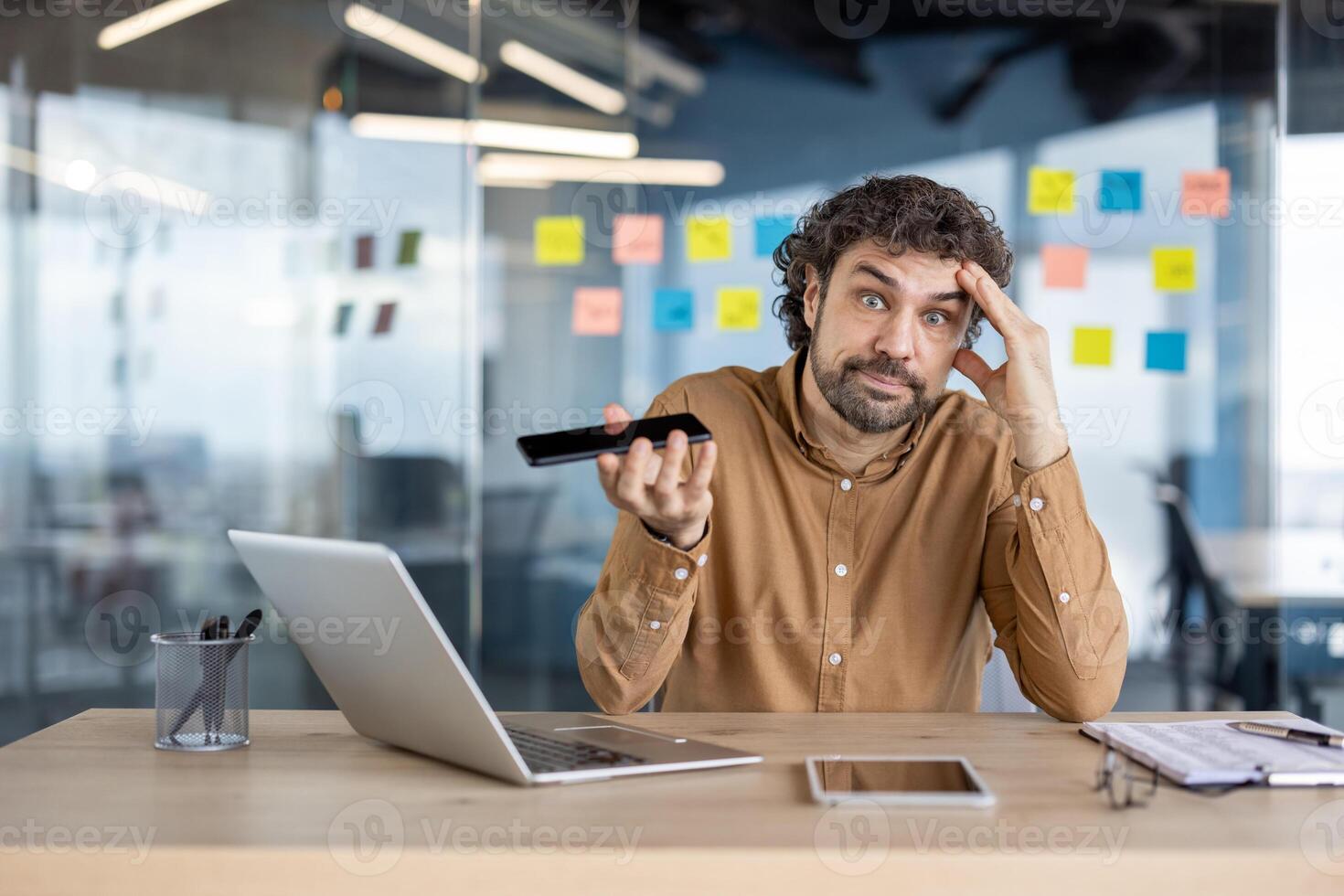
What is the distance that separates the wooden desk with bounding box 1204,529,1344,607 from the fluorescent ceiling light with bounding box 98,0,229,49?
3.09 metres

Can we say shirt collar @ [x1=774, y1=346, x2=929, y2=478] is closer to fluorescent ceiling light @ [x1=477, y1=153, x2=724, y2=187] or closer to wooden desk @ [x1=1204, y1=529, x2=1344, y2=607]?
fluorescent ceiling light @ [x1=477, y1=153, x2=724, y2=187]

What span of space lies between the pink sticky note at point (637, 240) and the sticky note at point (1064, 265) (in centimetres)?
104

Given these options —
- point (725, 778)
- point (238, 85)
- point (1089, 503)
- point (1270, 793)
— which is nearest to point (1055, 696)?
point (1270, 793)

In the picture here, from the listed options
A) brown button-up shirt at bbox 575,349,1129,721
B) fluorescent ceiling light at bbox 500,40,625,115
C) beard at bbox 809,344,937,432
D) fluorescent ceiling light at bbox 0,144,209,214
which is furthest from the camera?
fluorescent ceiling light at bbox 500,40,625,115

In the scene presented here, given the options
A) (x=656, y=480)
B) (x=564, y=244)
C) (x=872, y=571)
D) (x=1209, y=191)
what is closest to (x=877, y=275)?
(x=872, y=571)

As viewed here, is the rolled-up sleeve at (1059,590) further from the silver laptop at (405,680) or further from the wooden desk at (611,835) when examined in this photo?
the silver laptop at (405,680)

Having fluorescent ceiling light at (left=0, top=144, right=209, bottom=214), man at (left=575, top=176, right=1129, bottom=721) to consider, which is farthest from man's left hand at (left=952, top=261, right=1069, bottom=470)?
fluorescent ceiling light at (left=0, top=144, right=209, bottom=214)

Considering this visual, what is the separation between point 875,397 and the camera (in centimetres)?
170

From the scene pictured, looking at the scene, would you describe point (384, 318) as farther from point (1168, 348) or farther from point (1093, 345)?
point (1168, 348)

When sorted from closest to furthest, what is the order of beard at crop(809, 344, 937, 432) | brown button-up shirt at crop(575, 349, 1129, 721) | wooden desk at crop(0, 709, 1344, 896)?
wooden desk at crop(0, 709, 1344, 896), brown button-up shirt at crop(575, 349, 1129, 721), beard at crop(809, 344, 937, 432)

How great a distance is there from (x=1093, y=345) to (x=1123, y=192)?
0.42 m

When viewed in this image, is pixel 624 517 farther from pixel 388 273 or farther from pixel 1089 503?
pixel 1089 503

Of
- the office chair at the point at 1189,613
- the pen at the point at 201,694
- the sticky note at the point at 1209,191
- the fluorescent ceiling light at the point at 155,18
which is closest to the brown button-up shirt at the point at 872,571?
the pen at the point at 201,694

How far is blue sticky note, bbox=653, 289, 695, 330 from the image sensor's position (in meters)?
3.30
